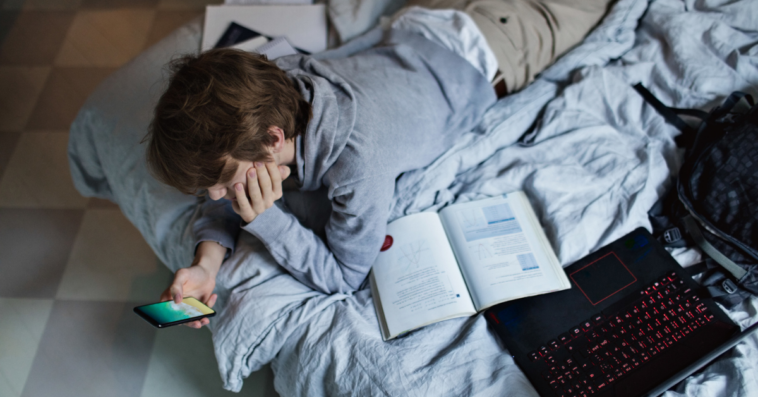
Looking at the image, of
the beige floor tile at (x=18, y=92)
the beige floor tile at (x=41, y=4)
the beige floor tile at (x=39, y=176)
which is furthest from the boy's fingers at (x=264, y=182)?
the beige floor tile at (x=41, y=4)

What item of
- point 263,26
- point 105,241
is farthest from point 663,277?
point 105,241

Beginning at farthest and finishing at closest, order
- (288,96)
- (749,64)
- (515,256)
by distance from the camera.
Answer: (749,64), (515,256), (288,96)

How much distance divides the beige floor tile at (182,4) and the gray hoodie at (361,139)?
1200 mm

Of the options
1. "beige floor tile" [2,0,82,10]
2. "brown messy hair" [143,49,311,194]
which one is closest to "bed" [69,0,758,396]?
"brown messy hair" [143,49,311,194]

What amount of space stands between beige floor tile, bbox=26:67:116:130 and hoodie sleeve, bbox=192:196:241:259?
1.00 m

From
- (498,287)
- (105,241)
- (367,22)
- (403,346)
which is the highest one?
(367,22)

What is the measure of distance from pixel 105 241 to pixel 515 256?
3.84 feet

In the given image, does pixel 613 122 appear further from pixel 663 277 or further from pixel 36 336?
pixel 36 336

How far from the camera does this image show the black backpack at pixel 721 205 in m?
0.82

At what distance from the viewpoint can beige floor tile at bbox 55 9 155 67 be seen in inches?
69.2

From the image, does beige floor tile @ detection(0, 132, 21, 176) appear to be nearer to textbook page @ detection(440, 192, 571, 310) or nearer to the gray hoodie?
the gray hoodie

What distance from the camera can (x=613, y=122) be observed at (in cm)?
105

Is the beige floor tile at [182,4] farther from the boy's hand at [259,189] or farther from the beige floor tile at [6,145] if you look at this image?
the boy's hand at [259,189]

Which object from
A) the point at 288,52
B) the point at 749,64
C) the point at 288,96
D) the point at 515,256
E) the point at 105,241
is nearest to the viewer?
the point at 288,96
